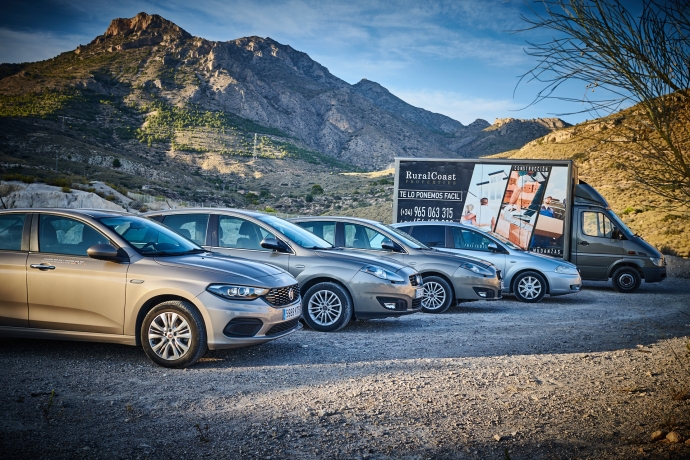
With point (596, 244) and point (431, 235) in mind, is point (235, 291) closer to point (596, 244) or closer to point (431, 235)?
point (431, 235)

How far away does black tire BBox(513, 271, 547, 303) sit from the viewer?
1301 centimetres

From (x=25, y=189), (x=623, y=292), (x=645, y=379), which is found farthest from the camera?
(x=25, y=189)

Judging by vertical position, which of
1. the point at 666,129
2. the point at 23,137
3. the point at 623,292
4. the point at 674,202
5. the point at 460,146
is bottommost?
the point at 623,292

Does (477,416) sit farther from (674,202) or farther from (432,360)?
(674,202)

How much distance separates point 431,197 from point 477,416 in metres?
13.4

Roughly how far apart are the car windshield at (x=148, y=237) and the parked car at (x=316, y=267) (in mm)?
1524

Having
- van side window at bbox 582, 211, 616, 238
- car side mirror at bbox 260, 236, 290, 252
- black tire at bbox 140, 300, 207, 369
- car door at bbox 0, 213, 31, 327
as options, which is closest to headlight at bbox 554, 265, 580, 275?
van side window at bbox 582, 211, 616, 238

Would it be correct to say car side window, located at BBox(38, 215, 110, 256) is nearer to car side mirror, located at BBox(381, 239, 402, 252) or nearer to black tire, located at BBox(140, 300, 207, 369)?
black tire, located at BBox(140, 300, 207, 369)

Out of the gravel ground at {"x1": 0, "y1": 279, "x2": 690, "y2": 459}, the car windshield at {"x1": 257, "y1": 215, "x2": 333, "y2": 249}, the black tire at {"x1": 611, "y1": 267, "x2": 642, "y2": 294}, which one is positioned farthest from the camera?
the black tire at {"x1": 611, "y1": 267, "x2": 642, "y2": 294}

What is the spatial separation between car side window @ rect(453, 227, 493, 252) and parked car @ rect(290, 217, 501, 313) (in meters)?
1.91

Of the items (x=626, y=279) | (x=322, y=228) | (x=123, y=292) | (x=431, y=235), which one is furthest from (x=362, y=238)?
(x=626, y=279)

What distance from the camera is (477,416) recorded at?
4480 mm

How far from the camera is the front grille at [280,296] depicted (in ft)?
20.1

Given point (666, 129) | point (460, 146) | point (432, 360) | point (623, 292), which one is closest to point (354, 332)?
point (432, 360)
